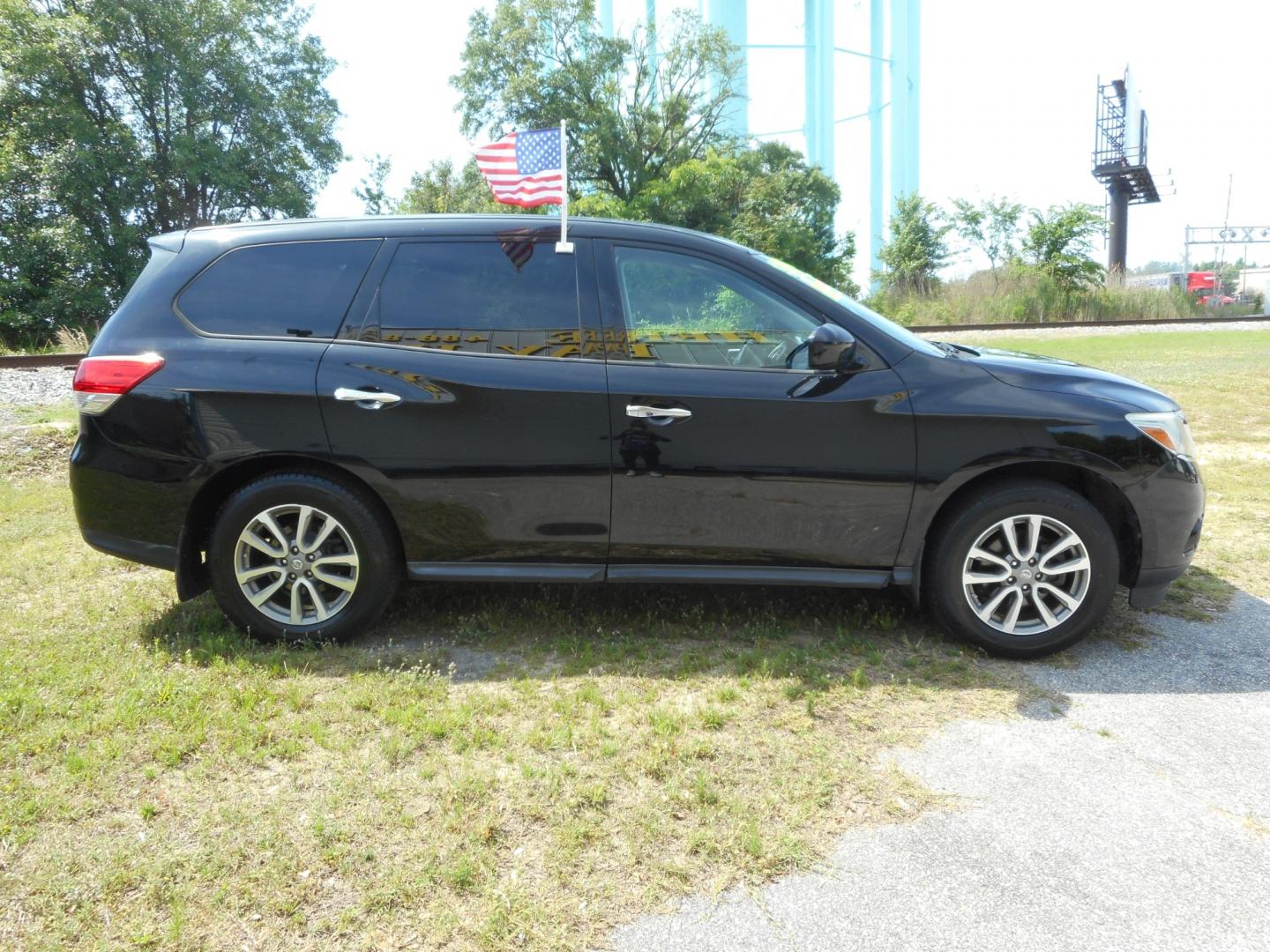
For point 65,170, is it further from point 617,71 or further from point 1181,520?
point 1181,520

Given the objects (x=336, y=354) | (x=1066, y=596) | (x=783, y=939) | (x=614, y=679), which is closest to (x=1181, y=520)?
(x=1066, y=596)

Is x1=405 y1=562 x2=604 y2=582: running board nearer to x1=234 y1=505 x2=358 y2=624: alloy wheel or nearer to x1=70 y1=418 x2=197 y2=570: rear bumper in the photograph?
x1=234 y1=505 x2=358 y2=624: alloy wheel

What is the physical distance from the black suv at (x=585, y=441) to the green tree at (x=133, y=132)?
3097 cm

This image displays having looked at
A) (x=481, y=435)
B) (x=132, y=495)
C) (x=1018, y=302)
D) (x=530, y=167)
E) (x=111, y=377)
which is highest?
(x=1018, y=302)

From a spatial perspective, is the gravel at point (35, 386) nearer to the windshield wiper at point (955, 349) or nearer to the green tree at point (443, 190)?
the windshield wiper at point (955, 349)

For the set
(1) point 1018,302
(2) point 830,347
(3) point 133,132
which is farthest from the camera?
(3) point 133,132

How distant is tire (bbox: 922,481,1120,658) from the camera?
4020mm

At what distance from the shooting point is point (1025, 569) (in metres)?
4.07

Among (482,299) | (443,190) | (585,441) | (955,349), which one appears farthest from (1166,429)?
(443,190)

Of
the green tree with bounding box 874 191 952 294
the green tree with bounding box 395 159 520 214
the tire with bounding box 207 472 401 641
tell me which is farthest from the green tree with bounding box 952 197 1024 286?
the tire with bounding box 207 472 401 641

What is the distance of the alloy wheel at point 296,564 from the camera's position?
162 inches

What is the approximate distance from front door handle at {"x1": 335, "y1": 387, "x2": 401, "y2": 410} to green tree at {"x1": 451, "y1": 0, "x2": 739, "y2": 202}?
37.0 m

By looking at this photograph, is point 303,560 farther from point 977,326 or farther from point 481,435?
point 977,326

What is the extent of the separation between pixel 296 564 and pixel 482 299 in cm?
144
